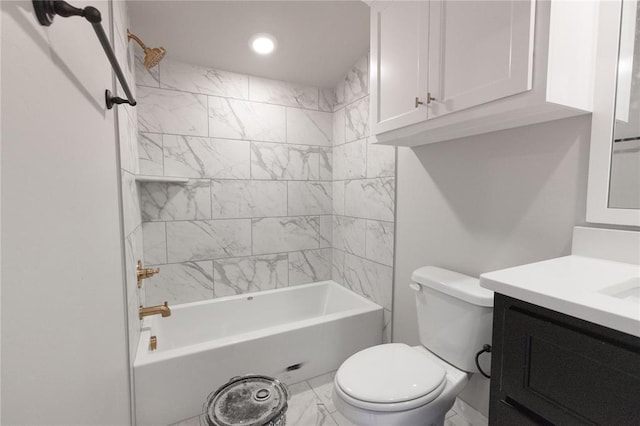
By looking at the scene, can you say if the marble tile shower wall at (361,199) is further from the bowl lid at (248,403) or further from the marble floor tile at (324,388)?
the bowl lid at (248,403)

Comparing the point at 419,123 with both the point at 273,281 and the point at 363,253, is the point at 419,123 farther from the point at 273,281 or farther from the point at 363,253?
the point at 273,281

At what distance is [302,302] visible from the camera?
8.84 ft

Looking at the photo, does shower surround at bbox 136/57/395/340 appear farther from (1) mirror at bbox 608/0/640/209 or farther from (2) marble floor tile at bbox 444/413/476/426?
(1) mirror at bbox 608/0/640/209

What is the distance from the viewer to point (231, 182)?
243 centimetres

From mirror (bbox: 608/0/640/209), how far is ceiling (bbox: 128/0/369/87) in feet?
4.39

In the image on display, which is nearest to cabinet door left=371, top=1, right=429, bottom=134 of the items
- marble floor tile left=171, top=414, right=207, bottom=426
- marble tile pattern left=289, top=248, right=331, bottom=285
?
marble tile pattern left=289, top=248, right=331, bottom=285

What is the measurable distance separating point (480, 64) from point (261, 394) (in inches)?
63.0

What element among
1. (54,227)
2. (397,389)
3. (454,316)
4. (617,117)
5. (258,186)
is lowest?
(397,389)

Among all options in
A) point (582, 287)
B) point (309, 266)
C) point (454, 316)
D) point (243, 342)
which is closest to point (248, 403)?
point (243, 342)

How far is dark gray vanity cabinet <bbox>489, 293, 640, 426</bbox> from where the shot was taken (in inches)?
24.1

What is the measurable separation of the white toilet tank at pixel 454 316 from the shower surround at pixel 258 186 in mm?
608

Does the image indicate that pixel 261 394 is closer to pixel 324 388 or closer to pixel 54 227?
pixel 324 388

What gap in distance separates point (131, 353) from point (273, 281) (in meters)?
1.30

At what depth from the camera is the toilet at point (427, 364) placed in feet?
3.69
